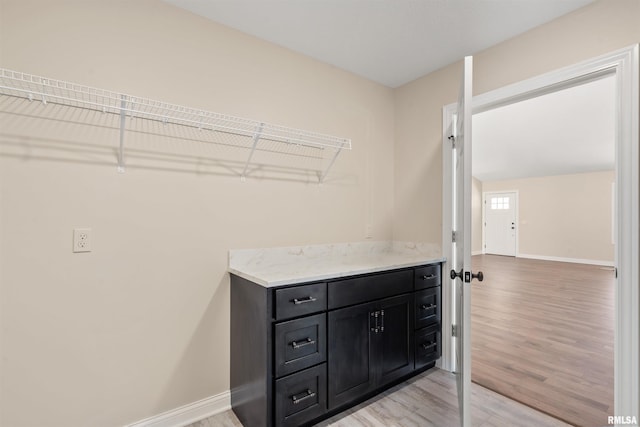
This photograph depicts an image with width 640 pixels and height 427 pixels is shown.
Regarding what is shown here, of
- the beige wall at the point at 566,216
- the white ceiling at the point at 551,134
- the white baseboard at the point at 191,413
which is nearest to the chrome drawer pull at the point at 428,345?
the white baseboard at the point at 191,413

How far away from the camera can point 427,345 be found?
236 cm

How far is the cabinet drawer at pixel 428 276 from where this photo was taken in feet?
7.54

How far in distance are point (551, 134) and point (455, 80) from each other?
4730mm

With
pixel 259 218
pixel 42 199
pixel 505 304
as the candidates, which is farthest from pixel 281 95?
pixel 505 304

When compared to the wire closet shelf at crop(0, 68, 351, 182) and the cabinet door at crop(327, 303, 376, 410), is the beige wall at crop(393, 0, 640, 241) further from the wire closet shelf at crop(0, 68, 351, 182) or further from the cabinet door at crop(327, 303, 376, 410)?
the cabinet door at crop(327, 303, 376, 410)

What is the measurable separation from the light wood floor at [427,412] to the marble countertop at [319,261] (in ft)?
2.94

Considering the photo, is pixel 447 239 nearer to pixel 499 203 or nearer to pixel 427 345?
pixel 427 345

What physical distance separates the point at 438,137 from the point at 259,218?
169cm

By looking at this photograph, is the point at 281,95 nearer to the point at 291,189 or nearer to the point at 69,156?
the point at 291,189

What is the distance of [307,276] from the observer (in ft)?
5.53

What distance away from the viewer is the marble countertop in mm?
1744

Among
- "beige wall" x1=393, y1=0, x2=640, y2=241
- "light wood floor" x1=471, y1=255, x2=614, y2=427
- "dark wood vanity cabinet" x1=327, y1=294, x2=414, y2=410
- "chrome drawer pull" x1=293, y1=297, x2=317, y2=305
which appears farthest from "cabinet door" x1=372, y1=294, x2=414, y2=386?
"beige wall" x1=393, y1=0, x2=640, y2=241

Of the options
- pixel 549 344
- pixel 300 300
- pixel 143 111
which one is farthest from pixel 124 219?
pixel 549 344

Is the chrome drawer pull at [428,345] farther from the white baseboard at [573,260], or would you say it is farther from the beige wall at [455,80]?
the white baseboard at [573,260]
